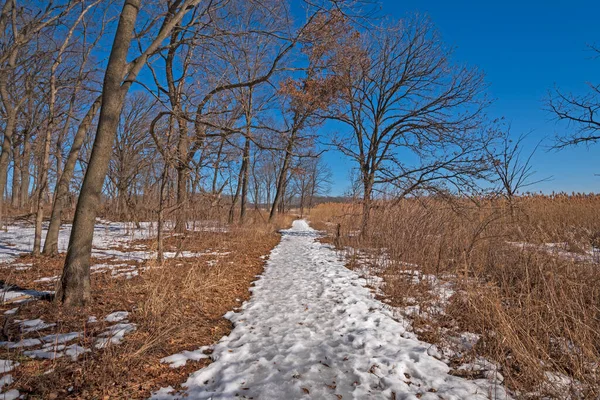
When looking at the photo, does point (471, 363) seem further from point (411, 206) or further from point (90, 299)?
point (411, 206)

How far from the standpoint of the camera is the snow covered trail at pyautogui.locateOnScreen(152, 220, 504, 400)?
2.19 meters

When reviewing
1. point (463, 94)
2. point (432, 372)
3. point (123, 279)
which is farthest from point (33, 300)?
point (463, 94)

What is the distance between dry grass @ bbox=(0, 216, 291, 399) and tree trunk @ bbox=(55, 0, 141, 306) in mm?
274

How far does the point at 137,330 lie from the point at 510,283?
4765mm

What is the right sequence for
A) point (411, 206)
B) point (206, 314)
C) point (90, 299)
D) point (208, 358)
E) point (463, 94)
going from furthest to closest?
point (463, 94) < point (411, 206) < point (206, 314) < point (90, 299) < point (208, 358)

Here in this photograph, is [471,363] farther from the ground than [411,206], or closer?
closer

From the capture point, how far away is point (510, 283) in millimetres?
3930

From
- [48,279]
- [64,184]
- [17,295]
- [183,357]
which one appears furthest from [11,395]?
[64,184]

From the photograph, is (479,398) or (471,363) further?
(471,363)

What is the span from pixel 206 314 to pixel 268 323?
94 centimetres

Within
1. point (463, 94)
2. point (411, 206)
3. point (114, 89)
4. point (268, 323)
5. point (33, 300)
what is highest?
point (463, 94)

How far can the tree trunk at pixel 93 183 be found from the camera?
3492 mm

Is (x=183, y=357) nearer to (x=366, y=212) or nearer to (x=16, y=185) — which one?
(x=366, y=212)

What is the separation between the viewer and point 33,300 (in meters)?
3.66
